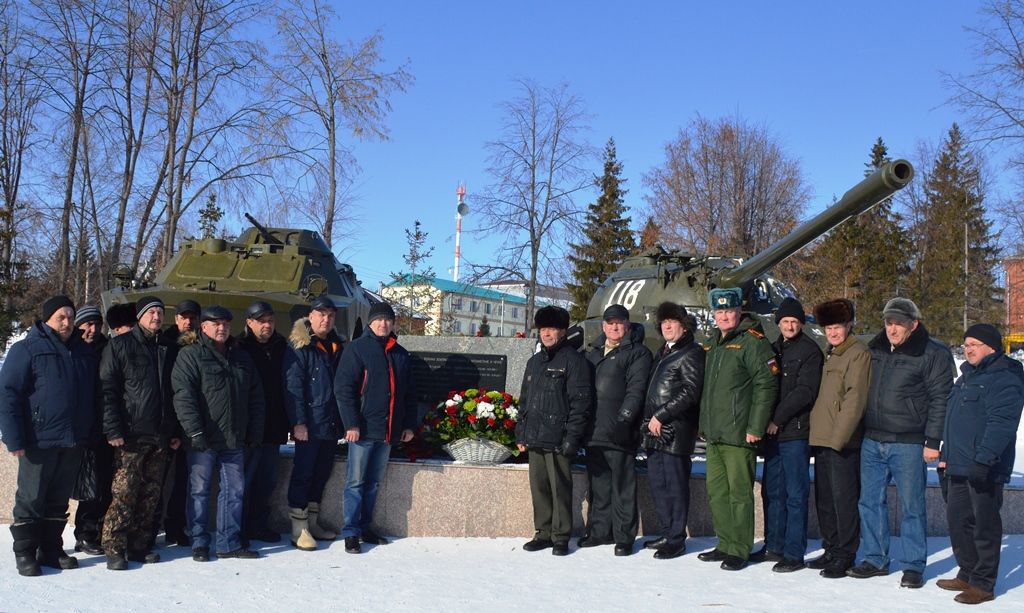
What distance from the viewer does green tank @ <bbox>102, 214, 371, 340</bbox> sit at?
10.9m

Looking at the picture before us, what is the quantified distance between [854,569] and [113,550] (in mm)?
5032

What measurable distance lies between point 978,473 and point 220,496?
16.7ft

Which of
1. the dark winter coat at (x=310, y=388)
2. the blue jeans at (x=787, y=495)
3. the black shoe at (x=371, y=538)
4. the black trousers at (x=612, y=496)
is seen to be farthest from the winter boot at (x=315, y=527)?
the blue jeans at (x=787, y=495)

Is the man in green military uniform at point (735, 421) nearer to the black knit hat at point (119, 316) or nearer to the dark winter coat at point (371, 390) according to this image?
the dark winter coat at point (371, 390)

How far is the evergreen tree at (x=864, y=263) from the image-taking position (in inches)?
1460

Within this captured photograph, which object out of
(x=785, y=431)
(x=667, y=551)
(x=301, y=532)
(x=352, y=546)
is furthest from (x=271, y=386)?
(x=785, y=431)

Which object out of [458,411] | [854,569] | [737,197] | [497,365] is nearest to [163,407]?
[458,411]

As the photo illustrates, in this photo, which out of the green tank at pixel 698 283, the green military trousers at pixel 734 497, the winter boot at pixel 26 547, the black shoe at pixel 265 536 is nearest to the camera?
the winter boot at pixel 26 547

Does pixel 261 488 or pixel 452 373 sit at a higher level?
pixel 452 373

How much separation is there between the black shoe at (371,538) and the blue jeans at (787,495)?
2.94 meters

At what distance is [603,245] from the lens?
38969mm

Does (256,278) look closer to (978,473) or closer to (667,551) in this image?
(667,551)

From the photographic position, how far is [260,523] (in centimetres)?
705

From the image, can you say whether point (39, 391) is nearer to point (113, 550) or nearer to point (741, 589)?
point (113, 550)
